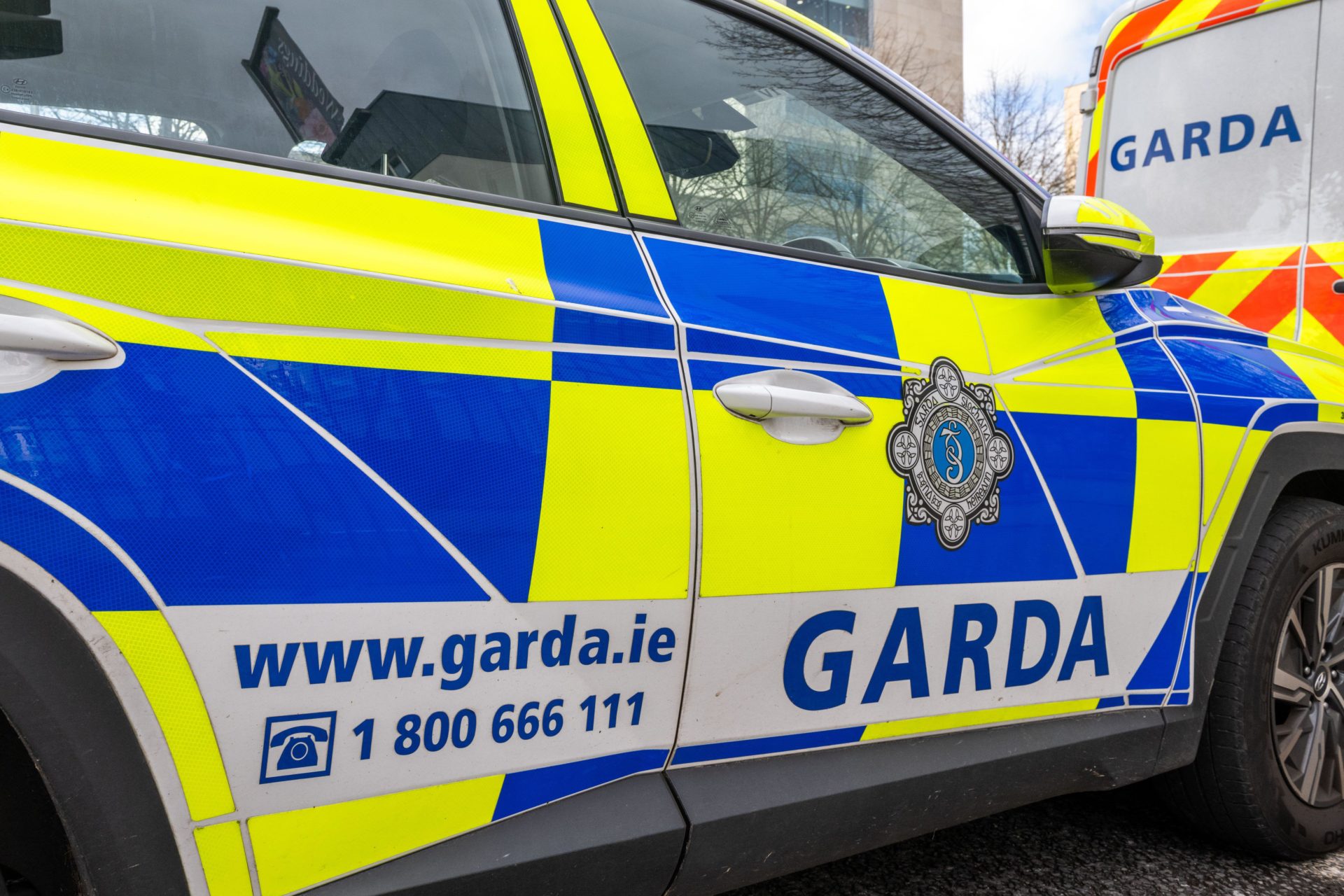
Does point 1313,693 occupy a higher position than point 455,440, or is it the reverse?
point 455,440

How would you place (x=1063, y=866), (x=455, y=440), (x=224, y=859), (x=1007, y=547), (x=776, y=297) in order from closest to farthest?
(x=224, y=859) → (x=455, y=440) → (x=776, y=297) → (x=1007, y=547) → (x=1063, y=866)

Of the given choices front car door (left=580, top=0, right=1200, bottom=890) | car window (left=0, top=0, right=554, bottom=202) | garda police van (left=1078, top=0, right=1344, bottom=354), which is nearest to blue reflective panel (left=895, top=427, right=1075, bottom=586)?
front car door (left=580, top=0, right=1200, bottom=890)

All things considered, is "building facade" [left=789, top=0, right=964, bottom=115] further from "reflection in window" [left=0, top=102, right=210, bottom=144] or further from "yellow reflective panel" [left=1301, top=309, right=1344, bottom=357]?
"reflection in window" [left=0, top=102, right=210, bottom=144]

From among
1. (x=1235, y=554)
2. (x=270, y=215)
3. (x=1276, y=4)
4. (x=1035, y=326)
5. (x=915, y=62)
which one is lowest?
(x=1235, y=554)

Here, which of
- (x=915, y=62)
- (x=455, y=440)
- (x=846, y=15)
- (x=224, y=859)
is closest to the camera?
(x=224, y=859)

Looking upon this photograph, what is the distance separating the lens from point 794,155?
1.81 meters

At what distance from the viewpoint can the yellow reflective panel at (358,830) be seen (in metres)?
1.13

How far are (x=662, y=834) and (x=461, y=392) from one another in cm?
62

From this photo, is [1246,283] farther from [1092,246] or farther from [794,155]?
[794,155]

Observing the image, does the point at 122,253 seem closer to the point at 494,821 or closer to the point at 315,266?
the point at 315,266

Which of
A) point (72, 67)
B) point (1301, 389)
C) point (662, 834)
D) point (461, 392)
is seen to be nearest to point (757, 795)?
point (662, 834)

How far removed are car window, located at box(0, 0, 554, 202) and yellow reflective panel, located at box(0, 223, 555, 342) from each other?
20cm

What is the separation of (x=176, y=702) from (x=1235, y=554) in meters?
1.91

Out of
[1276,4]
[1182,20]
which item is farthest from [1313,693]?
[1182,20]
